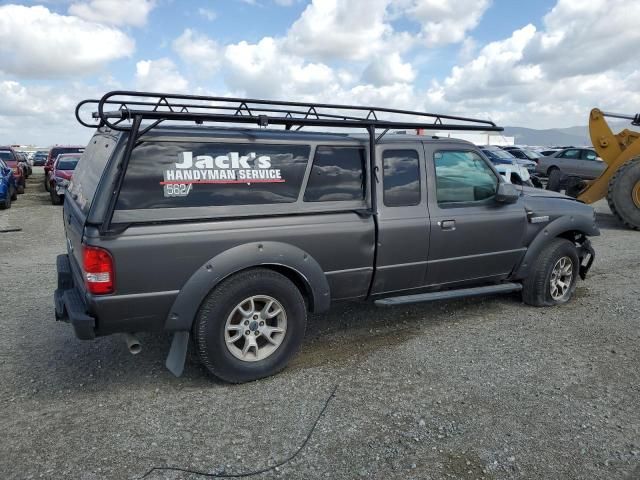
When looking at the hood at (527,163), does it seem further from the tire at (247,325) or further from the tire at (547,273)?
the tire at (247,325)

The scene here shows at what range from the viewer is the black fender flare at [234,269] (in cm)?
358

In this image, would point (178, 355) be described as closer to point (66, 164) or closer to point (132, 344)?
point (132, 344)

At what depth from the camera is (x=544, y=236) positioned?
545cm

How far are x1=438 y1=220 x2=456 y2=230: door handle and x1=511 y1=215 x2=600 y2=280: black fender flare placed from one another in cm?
116

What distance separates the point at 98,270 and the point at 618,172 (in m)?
11.4

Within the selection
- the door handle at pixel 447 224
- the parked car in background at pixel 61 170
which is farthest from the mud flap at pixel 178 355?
the parked car in background at pixel 61 170

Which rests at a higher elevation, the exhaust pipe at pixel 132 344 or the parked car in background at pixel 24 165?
the parked car in background at pixel 24 165

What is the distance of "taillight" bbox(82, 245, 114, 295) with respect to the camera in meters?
3.30

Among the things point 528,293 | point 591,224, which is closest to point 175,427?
point 528,293

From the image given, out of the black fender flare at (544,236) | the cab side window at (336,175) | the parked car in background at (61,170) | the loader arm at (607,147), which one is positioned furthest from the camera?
the parked car in background at (61,170)

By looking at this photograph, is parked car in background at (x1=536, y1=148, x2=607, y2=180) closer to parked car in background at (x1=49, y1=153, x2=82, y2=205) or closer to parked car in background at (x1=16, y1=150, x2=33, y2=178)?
parked car in background at (x1=49, y1=153, x2=82, y2=205)

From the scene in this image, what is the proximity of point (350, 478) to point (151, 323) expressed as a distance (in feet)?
5.55

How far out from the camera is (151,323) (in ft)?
11.7

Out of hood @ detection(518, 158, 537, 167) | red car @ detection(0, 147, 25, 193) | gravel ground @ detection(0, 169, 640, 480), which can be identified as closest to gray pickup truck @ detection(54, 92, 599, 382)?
gravel ground @ detection(0, 169, 640, 480)
